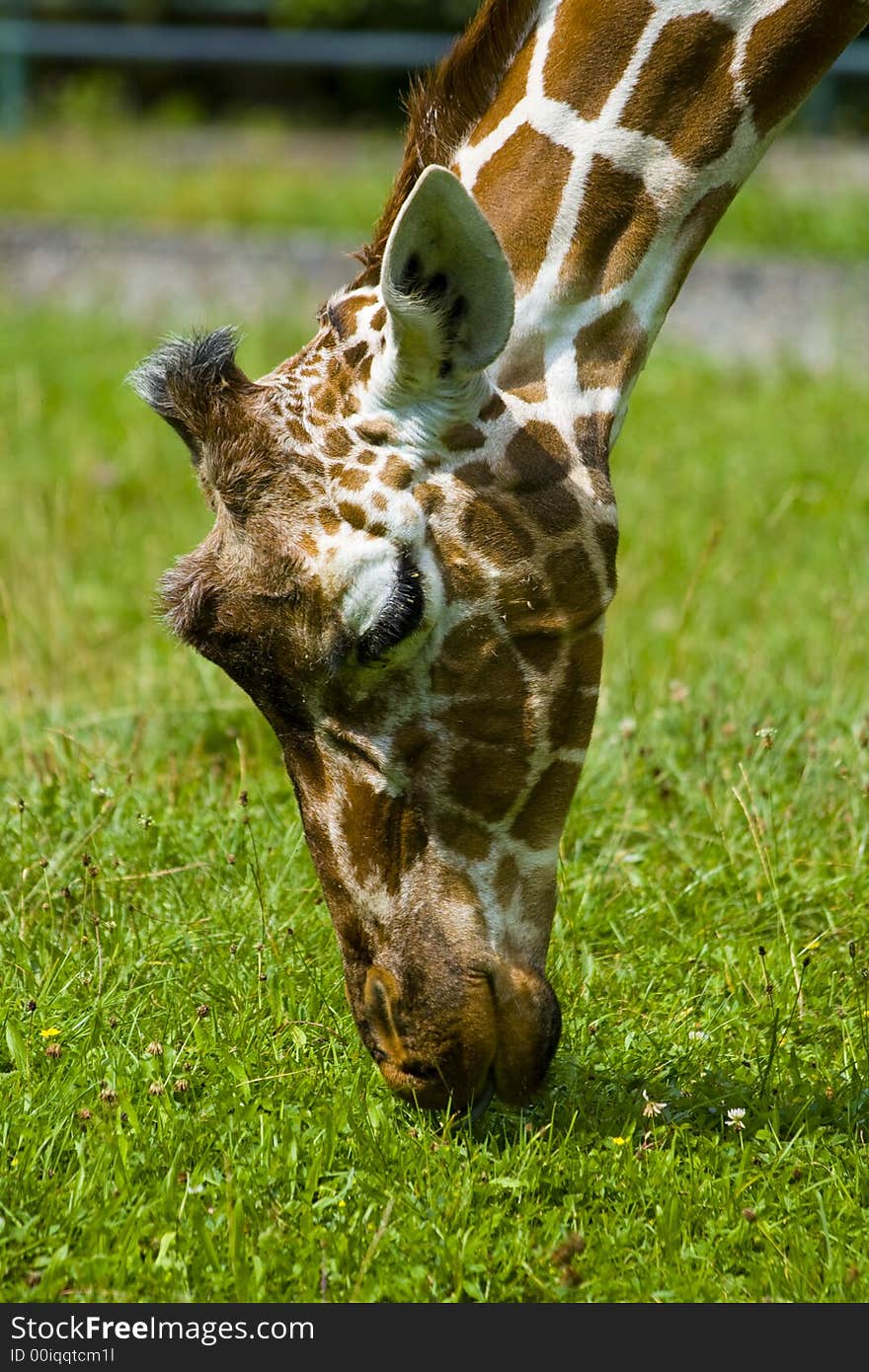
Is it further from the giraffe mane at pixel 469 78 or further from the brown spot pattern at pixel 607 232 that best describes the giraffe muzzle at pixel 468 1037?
the giraffe mane at pixel 469 78

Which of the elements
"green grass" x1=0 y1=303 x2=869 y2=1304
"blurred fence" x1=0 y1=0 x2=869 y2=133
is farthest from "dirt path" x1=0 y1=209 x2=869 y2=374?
"green grass" x1=0 y1=303 x2=869 y2=1304

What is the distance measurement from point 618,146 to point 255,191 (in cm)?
964

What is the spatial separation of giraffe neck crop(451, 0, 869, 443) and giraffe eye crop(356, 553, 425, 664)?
0.51 meters

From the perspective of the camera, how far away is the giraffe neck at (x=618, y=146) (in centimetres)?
316

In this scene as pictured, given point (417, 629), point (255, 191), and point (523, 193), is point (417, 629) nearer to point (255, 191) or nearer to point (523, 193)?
point (523, 193)

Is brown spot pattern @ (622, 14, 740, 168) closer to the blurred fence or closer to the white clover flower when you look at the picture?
the white clover flower

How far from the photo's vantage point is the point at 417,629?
2.93 meters

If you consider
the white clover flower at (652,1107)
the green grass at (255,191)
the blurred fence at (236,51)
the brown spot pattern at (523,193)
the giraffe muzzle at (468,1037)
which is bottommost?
the white clover flower at (652,1107)

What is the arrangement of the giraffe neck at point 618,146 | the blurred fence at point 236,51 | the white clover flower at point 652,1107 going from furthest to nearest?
the blurred fence at point 236,51 < the giraffe neck at point 618,146 < the white clover flower at point 652,1107

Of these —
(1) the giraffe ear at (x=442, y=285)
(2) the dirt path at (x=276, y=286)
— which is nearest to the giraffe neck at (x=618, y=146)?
(1) the giraffe ear at (x=442, y=285)

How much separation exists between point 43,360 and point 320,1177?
7.22 meters

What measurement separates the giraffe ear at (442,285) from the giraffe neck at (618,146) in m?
0.26

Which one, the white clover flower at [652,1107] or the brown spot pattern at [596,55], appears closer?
the white clover flower at [652,1107]

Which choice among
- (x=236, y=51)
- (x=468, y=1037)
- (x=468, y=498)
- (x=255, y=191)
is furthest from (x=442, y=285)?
(x=236, y=51)
